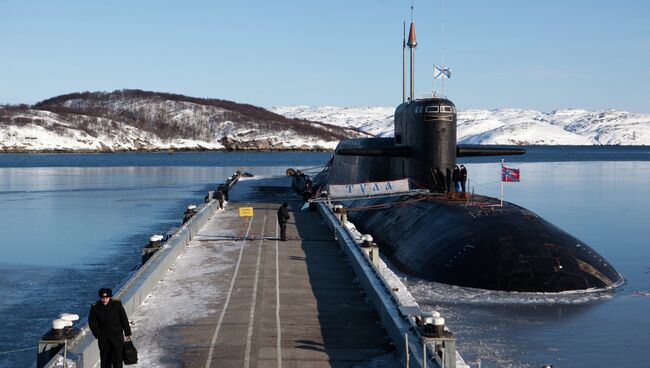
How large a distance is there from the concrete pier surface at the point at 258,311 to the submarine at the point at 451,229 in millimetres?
2698

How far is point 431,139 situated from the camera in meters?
25.3

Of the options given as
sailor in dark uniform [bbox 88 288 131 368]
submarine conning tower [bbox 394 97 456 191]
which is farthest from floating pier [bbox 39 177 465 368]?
submarine conning tower [bbox 394 97 456 191]

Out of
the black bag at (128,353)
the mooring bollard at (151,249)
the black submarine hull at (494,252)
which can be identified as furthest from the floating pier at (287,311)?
the black submarine hull at (494,252)

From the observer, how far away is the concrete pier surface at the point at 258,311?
1071 centimetres

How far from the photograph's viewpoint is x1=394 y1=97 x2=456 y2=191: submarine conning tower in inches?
990

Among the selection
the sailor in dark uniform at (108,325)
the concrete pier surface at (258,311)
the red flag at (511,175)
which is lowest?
the concrete pier surface at (258,311)

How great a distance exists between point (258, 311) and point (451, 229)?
28.9 feet

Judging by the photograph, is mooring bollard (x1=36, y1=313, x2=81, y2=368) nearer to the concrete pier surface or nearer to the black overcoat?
the black overcoat

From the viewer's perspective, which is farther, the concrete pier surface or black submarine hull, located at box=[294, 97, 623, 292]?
black submarine hull, located at box=[294, 97, 623, 292]

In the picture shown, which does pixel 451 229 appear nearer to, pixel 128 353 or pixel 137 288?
pixel 137 288

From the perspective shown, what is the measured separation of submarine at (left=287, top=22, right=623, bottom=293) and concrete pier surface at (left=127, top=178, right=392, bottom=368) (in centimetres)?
270

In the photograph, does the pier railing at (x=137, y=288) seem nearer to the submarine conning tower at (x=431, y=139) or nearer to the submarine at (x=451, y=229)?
the submarine at (x=451, y=229)

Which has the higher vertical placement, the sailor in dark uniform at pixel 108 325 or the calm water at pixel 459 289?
the sailor in dark uniform at pixel 108 325

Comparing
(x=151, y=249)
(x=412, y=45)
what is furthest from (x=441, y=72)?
(x=151, y=249)
